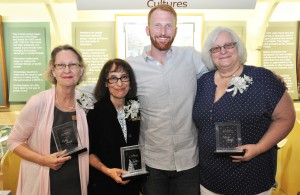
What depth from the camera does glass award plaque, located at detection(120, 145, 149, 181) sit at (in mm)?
1800

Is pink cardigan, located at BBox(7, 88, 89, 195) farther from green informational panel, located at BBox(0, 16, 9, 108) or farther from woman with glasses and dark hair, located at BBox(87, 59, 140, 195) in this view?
green informational panel, located at BBox(0, 16, 9, 108)

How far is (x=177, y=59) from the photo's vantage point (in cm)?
212

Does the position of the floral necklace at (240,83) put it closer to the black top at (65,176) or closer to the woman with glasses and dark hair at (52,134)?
the woman with glasses and dark hair at (52,134)

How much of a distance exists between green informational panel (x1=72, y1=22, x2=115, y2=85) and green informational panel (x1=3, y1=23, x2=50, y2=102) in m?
0.33

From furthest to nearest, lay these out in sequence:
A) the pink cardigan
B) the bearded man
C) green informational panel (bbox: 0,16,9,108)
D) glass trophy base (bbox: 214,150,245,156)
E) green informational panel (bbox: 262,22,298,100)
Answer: green informational panel (bbox: 262,22,298,100)
green informational panel (bbox: 0,16,9,108)
the bearded man
the pink cardigan
glass trophy base (bbox: 214,150,245,156)

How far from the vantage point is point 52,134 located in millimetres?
1857

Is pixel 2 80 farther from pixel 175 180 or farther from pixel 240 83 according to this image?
pixel 240 83

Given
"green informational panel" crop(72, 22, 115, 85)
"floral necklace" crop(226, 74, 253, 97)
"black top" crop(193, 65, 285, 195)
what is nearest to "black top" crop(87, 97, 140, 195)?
"black top" crop(193, 65, 285, 195)

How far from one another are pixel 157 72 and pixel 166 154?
584 mm

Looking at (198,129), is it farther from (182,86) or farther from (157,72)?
(157,72)

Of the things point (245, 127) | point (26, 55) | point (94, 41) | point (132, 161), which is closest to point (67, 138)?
point (132, 161)


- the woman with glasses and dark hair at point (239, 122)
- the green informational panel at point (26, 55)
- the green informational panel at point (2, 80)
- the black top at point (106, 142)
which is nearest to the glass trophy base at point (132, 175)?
the black top at point (106, 142)

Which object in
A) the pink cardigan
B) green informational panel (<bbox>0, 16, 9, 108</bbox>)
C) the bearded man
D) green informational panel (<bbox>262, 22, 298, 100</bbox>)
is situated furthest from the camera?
green informational panel (<bbox>262, 22, 298, 100</bbox>)

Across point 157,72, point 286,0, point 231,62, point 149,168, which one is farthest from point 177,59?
point 286,0
